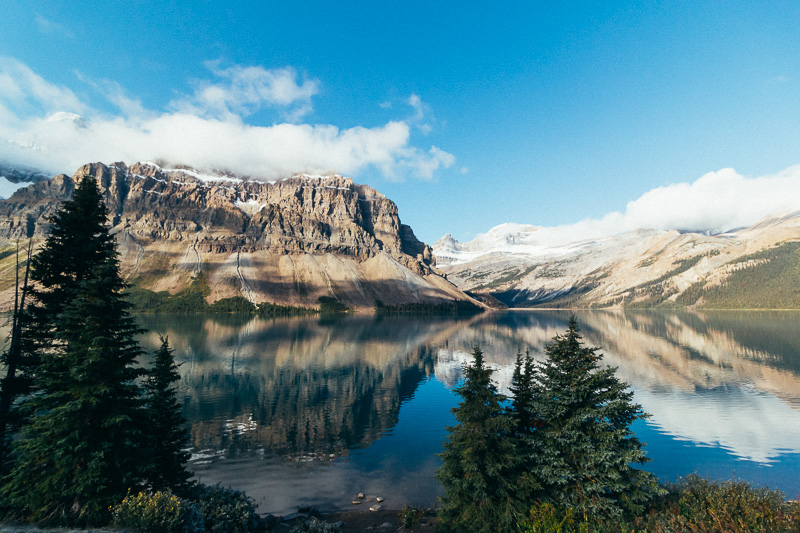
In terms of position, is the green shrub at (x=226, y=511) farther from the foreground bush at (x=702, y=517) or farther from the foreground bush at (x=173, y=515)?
the foreground bush at (x=702, y=517)

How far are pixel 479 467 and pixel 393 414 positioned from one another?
109 ft

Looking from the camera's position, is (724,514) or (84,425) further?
(84,425)

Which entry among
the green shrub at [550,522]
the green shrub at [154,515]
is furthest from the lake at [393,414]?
the green shrub at [154,515]

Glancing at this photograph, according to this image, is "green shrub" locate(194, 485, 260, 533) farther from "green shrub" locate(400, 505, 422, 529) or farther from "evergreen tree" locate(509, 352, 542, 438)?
"evergreen tree" locate(509, 352, 542, 438)

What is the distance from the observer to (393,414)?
5016 cm

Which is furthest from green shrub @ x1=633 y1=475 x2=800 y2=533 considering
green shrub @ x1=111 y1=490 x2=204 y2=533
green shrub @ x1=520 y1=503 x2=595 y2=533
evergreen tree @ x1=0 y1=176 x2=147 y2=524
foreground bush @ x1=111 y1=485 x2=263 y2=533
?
evergreen tree @ x1=0 y1=176 x2=147 y2=524

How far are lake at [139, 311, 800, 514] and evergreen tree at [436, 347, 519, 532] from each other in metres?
10.1

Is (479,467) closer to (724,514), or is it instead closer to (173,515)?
(724,514)

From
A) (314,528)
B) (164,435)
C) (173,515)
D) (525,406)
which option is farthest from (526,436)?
(164,435)

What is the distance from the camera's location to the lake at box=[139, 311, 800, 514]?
31297 millimetres

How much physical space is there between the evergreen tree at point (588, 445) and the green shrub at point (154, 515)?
17.0m

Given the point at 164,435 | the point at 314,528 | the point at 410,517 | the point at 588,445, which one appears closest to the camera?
the point at 588,445

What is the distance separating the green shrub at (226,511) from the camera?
56.6 feet

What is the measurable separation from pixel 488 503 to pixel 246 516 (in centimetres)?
1240
